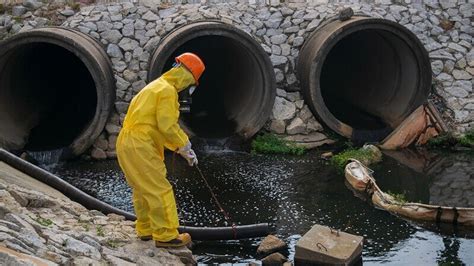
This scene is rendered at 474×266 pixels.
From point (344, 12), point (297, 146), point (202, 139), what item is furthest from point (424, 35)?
point (202, 139)

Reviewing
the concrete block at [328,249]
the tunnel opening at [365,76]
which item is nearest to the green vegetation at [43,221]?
the concrete block at [328,249]

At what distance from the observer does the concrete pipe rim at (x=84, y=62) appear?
35.7 feet

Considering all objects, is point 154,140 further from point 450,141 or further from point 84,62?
point 450,141

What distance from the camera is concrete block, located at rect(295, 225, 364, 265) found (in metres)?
6.33

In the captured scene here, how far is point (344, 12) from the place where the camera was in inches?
479

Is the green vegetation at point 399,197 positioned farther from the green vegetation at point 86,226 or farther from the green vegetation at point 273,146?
the green vegetation at point 86,226

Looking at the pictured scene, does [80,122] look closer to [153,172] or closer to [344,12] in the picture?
[344,12]

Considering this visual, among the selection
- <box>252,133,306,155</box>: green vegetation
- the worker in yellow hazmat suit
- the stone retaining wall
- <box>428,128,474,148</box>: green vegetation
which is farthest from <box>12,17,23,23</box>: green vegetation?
<box>428,128,474,148</box>: green vegetation

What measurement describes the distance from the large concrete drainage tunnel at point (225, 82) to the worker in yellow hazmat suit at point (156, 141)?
544 cm

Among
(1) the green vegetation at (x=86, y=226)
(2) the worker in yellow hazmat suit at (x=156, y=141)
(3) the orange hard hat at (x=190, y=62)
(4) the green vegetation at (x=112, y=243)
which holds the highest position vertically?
(3) the orange hard hat at (x=190, y=62)

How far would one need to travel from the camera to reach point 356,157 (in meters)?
10.8

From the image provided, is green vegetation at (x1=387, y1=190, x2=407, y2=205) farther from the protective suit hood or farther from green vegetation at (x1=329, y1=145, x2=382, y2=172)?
the protective suit hood

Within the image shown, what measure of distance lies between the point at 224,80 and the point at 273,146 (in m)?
3.38

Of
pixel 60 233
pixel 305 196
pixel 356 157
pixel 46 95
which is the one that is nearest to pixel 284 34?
pixel 356 157
